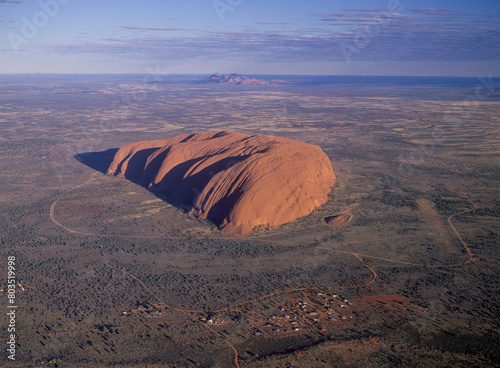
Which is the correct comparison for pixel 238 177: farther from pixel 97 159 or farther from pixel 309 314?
pixel 97 159

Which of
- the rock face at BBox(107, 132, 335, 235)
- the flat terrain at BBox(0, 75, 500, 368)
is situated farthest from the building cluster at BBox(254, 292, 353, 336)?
the rock face at BBox(107, 132, 335, 235)

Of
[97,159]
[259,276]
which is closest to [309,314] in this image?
[259,276]

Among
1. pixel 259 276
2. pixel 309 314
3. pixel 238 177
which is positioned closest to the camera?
pixel 309 314

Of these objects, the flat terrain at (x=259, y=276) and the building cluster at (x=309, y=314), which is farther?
the building cluster at (x=309, y=314)

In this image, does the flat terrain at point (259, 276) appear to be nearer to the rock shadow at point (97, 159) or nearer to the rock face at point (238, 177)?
the rock shadow at point (97, 159)

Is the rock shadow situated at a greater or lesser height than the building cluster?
greater

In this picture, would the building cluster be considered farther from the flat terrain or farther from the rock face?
the rock face

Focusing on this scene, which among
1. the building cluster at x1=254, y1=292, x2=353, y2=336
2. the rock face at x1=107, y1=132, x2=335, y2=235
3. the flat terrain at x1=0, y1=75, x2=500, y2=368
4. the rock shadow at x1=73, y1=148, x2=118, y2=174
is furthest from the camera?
the rock shadow at x1=73, y1=148, x2=118, y2=174

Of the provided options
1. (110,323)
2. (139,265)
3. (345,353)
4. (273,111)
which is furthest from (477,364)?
(273,111)

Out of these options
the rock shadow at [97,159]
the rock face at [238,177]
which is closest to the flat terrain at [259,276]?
the rock shadow at [97,159]

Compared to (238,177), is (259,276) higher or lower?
lower
